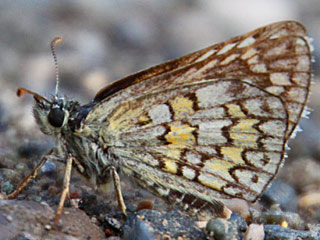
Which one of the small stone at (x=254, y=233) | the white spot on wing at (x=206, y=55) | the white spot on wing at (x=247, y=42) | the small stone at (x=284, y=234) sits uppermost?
the white spot on wing at (x=247, y=42)

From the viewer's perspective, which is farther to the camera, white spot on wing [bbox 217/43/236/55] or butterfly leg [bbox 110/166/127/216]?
white spot on wing [bbox 217/43/236/55]

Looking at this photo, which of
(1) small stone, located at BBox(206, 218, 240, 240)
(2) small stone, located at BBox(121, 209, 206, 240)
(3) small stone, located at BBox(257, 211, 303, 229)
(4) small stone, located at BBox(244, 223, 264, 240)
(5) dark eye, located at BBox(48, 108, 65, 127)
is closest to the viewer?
(2) small stone, located at BBox(121, 209, 206, 240)

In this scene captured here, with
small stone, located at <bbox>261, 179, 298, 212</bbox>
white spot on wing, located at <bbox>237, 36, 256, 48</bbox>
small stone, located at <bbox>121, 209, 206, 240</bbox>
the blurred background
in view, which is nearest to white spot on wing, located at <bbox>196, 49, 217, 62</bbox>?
white spot on wing, located at <bbox>237, 36, 256, 48</bbox>

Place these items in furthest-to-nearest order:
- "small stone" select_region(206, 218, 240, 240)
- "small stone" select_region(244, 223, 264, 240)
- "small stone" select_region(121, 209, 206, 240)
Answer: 1. "small stone" select_region(244, 223, 264, 240)
2. "small stone" select_region(206, 218, 240, 240)
3. "small stone" select_region(121, 209, 206, 240)

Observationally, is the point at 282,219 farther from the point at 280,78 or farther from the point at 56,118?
the point at 56,118

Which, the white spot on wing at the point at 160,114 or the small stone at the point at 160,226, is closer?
the small stone at the point at 160,226

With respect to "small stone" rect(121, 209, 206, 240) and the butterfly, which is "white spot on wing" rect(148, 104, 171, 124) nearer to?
the butterfly

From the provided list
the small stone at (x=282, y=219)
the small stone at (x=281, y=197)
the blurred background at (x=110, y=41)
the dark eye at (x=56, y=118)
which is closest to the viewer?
the dark eye at (x=56, y=118)

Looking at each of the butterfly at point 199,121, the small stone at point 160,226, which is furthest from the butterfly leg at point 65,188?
the small stone at point 160,226

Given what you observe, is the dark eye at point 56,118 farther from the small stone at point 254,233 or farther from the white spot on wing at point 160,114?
the small stone at point 254,233
